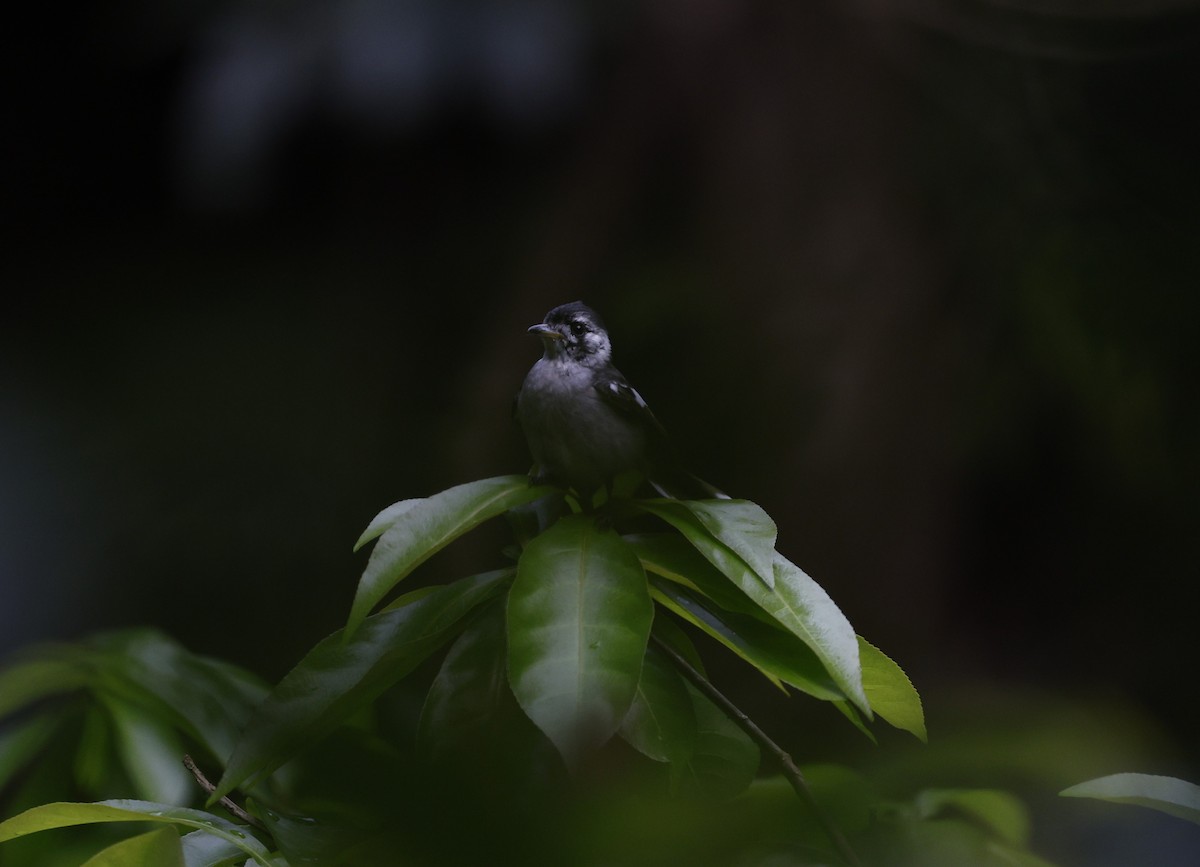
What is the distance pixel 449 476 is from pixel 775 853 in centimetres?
110

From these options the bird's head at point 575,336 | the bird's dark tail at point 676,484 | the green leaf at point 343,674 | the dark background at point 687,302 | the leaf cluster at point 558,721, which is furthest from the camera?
the dark background at point 687,302

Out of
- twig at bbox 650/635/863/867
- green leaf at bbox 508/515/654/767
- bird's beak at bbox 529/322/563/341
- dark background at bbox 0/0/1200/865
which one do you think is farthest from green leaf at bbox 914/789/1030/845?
dark background at bbox 0/0/1200/865

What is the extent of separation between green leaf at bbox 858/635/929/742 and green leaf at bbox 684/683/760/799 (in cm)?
7

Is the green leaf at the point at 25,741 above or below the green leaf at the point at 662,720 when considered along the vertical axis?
below

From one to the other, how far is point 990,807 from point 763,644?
177 millimetres

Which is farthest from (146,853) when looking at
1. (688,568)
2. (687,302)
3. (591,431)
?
(687,302)

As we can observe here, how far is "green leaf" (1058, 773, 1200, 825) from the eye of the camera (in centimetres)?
43

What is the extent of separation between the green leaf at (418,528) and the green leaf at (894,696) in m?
0.19

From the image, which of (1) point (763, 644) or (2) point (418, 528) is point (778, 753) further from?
(2) point (418, 528)

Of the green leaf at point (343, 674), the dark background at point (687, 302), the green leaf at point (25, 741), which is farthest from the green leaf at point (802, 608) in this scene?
the dark background at point (687, 302)

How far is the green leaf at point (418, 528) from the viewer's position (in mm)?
418

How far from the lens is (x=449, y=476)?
1440mm

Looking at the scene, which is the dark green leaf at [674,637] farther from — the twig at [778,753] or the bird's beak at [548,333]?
the bird's beak at [548,333]

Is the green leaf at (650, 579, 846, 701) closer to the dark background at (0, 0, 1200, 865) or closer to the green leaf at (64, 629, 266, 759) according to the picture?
the green leaf at (64, 629, 266, 759)
